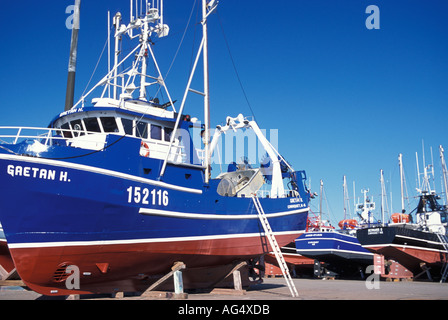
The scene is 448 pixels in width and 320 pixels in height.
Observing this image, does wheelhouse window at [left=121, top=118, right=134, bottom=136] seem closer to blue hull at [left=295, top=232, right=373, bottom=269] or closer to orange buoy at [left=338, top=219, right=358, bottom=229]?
blue hull at [left=295, top=232, right=373, bottom=269]

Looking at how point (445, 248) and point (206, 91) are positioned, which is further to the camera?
point (445, 248)

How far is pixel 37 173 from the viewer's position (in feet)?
30.3

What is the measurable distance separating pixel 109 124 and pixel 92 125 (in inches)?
20.4

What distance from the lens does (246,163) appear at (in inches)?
693

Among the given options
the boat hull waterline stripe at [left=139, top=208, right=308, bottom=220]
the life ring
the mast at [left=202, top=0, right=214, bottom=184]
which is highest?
the mast at [left=202, top=0, right=214, bottom=184]

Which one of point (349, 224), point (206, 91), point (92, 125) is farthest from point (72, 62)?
point (349, 224)

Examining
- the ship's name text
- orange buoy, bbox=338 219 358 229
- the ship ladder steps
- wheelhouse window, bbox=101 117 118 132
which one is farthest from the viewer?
orange buoy, bbox=338 219 358 229

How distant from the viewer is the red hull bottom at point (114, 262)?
9.43 meters

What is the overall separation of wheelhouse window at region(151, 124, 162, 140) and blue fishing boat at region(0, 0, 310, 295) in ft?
0.10

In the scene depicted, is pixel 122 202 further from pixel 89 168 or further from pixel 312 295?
pixel 312 295

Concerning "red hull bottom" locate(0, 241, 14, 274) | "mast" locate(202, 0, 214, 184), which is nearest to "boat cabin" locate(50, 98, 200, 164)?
"mast" locate(202, 0, 214, 184)

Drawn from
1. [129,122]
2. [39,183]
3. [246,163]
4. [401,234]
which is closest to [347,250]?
[401,234]

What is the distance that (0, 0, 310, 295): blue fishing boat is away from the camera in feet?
Answer: 30.4

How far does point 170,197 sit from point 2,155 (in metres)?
4.14
